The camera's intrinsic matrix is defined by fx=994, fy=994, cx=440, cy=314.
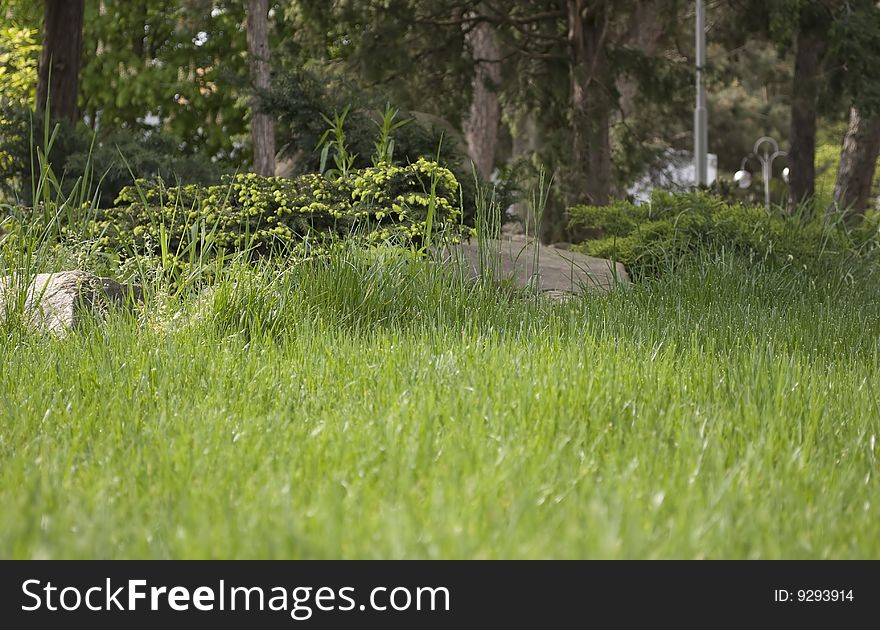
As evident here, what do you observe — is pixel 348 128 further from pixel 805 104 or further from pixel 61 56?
pixel 805 104

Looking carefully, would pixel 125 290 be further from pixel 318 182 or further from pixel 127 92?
pixel 127 92

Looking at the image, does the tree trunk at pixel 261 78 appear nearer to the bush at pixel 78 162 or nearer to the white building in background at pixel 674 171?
the bush at pixel 78 162

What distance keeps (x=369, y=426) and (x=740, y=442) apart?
1.18 meters

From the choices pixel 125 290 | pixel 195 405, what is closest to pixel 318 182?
pixel 125 290

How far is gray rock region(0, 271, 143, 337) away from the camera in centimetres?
514

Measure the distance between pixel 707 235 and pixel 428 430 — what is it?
18.1ft

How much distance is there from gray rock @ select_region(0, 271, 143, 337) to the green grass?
0.57 feet

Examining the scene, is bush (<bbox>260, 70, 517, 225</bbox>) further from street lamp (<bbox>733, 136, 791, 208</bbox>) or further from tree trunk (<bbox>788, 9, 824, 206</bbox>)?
street lamp (<bbox>733, 136, 791, 208</bbox>)

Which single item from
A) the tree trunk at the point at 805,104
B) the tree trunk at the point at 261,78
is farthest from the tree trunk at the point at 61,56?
the tree trunk at the point at 805,104

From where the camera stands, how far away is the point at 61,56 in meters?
13.1

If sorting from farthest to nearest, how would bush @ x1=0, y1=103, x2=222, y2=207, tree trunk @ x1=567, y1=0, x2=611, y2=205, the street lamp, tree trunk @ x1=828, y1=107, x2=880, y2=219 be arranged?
the street lamp < tree trunk @ x1=828, y1=107, x2=880, y2=219 < tree trunk @ x1=567, y1=0, x2=611, y2=205 < bush @ x1=0, y1=103, x2=222, y2=207

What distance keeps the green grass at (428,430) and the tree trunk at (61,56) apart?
8.89 metres

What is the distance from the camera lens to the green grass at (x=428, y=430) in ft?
7.58

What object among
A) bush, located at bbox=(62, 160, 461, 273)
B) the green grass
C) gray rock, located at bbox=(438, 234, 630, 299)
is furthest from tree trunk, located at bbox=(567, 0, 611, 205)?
the green grass
